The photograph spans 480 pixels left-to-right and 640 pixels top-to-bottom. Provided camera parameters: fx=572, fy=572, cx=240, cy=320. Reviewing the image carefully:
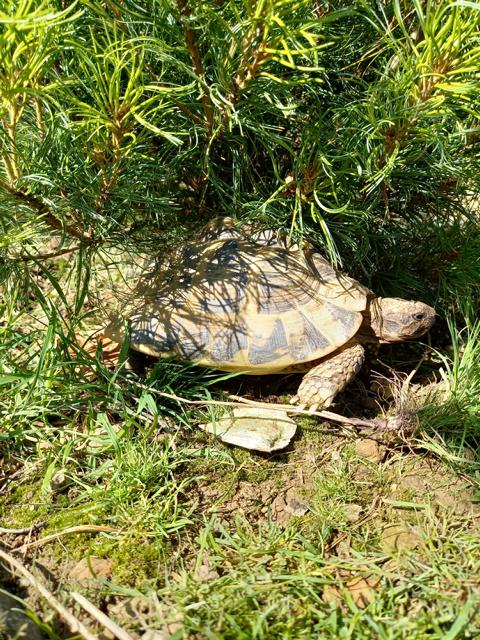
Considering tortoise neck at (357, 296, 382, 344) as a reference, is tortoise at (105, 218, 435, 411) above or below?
above

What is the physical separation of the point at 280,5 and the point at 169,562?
5.35 feet

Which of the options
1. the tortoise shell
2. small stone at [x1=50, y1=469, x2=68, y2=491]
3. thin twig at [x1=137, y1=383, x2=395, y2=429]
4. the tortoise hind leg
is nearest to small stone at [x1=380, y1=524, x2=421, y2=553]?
thin twig at [x1=137, y1=383, x2=395, y2=429]

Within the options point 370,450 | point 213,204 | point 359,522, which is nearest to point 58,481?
point 359,522

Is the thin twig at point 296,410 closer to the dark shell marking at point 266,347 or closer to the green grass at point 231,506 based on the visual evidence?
the green grass at point 231,506

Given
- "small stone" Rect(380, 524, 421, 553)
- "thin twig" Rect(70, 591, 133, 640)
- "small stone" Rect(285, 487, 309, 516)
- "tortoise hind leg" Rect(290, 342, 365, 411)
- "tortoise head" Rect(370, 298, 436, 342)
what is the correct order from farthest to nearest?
"tortoise head" Rect(370, 298, 436, 342) → "tortoise hind leg" Rect(290, 342, 365, 411) → "small stone" Rect(285, 487, 309, 516) → "small stone" Rect(380, 524, 421, 553) → "thin twig" Rect(70, 591, 133, 640)

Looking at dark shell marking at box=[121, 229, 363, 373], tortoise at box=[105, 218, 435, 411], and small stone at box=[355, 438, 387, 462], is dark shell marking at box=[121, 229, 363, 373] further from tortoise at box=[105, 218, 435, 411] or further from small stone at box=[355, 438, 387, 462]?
small stone at box=[355, 438, 387, 462]

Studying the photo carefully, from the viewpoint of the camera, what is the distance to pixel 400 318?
2.49 m

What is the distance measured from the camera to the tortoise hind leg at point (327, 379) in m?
2.28

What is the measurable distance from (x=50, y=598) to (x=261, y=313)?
1.27 meters

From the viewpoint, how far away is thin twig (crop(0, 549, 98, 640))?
157 centimetres

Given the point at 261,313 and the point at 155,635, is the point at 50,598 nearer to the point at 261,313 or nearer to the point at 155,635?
the point at 155,635

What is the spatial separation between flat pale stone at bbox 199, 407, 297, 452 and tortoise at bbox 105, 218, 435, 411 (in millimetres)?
132

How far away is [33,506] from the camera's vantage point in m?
1.97

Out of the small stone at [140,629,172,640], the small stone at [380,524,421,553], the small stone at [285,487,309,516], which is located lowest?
the small stone at [380,524,421,553]
